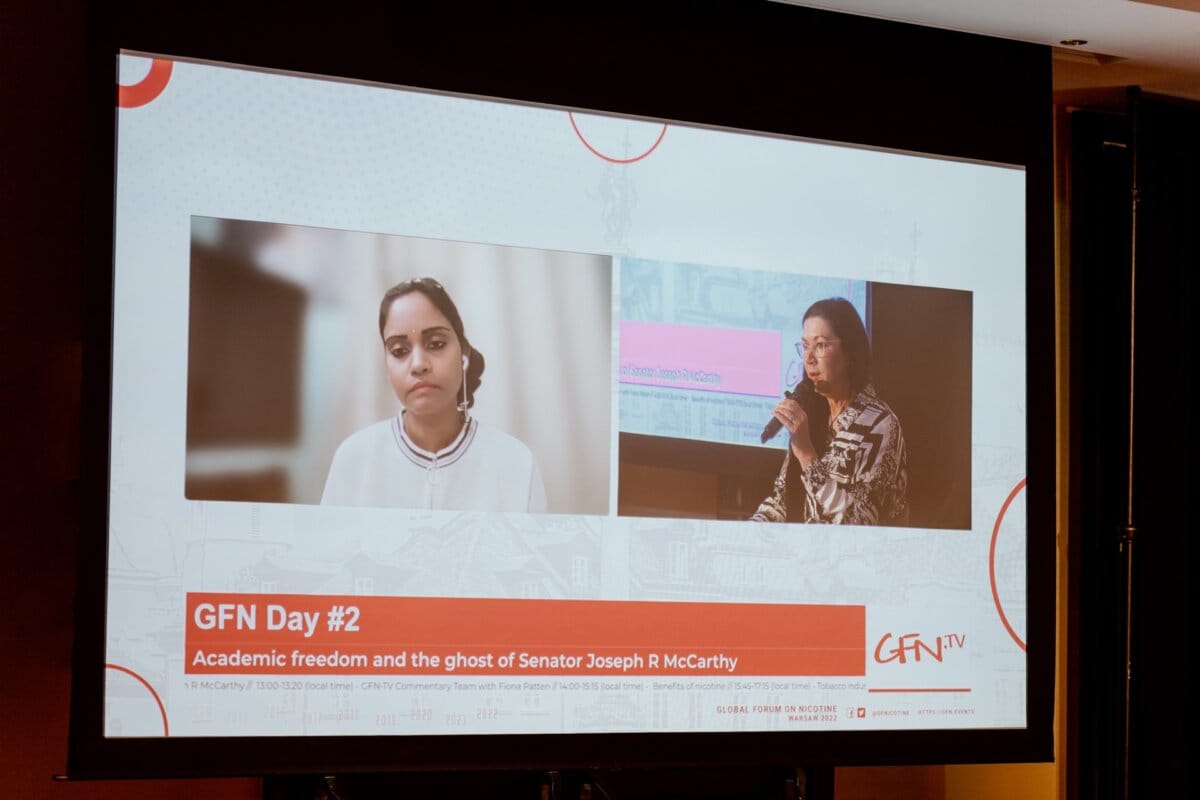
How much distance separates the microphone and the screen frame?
521mm

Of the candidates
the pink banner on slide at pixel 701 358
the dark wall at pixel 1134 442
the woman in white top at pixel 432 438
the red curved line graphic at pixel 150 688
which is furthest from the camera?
the dark wall at pixel 1134 442

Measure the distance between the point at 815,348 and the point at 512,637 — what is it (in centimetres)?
85

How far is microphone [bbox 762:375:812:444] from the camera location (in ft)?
8.10

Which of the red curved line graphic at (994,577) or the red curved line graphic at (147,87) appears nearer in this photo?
the red curved line graphic at (147,87)

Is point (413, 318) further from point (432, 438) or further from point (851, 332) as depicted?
point (851, 332)

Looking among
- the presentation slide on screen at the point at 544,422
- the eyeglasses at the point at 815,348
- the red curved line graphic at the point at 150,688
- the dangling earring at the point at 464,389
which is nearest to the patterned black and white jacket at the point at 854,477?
the presentation slide on screen at the point at 544,422

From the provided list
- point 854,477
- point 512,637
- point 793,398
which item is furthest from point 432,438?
point 854,477

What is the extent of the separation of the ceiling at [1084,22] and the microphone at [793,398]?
81cm

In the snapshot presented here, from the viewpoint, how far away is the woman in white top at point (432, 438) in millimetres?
2230

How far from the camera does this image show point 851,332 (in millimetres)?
2539

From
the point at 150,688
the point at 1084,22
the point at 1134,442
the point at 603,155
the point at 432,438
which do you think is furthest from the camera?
the point at 1134,442

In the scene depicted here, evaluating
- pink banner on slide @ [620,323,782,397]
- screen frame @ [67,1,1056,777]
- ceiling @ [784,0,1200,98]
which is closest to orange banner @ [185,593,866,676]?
screen frame @ [67,1,1056,777]

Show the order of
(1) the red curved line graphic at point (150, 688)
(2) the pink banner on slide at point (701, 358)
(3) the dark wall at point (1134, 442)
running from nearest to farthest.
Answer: (1) the red curved line graphic at point (150, 688) < (2) the pink banner on slide at point (701, 358) < (3) the dark wall at point (1134, 442)

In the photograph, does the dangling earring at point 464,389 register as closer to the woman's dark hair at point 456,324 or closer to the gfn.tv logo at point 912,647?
the woman's dark hair at point 456,324
